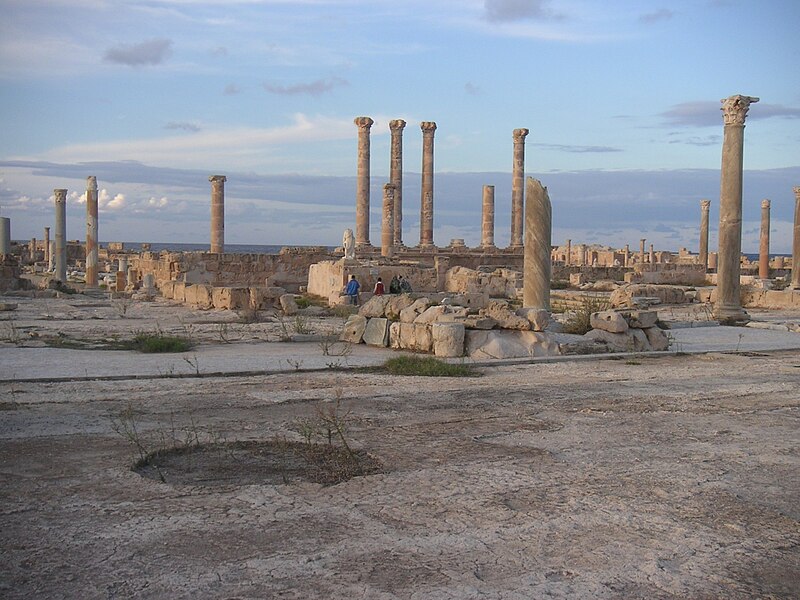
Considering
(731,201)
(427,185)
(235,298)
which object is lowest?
(235,298)

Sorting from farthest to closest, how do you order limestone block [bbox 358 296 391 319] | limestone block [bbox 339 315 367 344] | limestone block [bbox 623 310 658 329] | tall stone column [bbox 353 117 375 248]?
tall stone column [bbox 353 117 375 248]
limestone block [bbox 358 296 391 319]
limestone block [bbox 339 315 367 344]
limestone block [bbox 623 310 658 329]

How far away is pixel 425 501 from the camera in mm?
4855

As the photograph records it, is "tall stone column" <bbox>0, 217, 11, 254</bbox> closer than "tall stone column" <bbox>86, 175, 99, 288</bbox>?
No

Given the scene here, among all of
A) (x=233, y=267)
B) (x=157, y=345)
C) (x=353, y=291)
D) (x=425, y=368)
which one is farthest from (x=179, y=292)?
(x=425, y=368)

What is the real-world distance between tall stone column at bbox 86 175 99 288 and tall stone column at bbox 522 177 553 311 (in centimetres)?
2154

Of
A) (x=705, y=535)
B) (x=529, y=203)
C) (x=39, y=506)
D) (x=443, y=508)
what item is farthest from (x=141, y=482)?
(x=529, y=203)

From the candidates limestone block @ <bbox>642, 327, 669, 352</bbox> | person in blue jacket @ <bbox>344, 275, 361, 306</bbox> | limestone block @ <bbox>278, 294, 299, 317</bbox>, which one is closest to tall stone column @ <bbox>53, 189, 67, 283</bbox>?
person in blue jacket @ <bbox>344, 275, 361, 306</bbox>

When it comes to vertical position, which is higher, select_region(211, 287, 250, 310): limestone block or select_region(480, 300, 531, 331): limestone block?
select_region(480, 300, 531, 331): limestone block

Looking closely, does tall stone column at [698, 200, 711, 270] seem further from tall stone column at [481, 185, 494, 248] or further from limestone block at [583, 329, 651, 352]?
limestone block at [583, 329, 651, 352]

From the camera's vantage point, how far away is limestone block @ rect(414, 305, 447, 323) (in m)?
12.8

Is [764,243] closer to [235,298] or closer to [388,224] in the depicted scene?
[388,224]

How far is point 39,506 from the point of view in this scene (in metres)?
4.63

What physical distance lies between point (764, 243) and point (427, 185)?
1589 cm

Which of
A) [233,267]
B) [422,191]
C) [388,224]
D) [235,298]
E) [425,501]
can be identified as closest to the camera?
[425,501]
